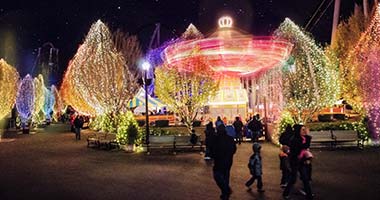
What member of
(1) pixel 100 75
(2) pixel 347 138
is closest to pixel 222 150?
(2) pixel 347 138

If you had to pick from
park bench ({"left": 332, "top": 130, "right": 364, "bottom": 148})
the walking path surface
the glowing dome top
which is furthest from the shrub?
park bench ({"left": 332, "top": 130, "right": 364, "bottom": 148})

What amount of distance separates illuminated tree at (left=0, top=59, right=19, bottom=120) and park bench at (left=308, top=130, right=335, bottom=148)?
22002 millimetres

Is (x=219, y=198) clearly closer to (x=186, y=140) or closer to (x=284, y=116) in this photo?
(x=186, y=140)

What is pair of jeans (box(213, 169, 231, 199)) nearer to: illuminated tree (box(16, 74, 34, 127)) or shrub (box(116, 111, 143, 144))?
shrub (box(116, 111, 143, 144))

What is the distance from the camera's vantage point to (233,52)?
78.1 feet

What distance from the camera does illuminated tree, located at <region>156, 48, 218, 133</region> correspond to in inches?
930

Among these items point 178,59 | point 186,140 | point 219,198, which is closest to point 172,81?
point 178,59

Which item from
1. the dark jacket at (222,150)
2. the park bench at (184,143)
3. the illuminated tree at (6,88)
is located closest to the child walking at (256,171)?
the dark jacket at (222,150)

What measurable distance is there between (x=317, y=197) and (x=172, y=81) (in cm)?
1548

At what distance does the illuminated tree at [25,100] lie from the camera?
40938 millimetres

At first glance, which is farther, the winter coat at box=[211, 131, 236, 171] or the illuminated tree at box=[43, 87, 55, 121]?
the illuminated tree at box=[43, 87, 55, 121]

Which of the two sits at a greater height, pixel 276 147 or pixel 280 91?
pixel 280 91

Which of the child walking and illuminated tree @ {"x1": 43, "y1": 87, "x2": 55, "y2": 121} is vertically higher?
illuminated tree @ {"x1": 43, "y1": 87, "x2": 55, "y2": 121}

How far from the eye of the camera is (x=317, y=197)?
9.28 metres
